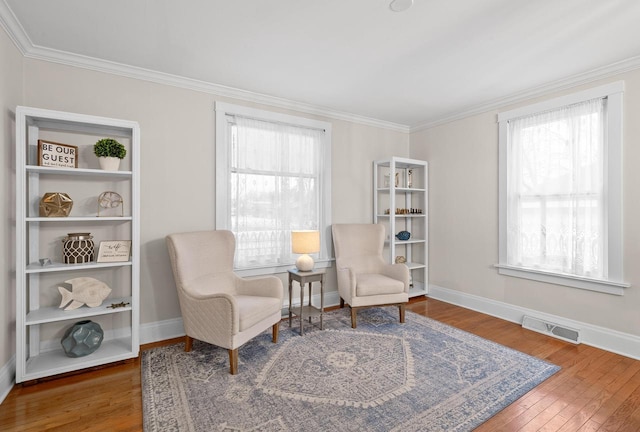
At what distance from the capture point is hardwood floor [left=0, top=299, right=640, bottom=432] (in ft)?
6.17

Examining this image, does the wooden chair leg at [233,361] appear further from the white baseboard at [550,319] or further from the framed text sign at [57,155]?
the white baseboard at [550,319]

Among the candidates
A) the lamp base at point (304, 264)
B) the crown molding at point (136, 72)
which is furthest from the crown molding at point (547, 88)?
the lamp base at point (304, 264)

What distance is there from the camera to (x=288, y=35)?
2.41 m

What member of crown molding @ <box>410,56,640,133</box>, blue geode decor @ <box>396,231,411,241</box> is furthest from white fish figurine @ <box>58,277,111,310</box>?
crown molding @ <box>410,56,640,133</box>

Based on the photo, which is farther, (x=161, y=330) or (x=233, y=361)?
(x=161, y=330)

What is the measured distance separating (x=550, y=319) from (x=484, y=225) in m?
1.22

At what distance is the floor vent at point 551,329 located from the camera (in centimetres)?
306

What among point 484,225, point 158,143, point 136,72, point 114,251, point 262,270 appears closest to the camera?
point 114,251

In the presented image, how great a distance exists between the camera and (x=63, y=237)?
2.67m

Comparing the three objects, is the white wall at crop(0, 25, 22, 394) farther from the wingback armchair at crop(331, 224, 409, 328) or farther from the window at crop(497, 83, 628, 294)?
the window at crop(497, 83, 628, 294)

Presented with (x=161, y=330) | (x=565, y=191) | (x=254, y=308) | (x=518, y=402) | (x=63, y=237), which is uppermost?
(x=565, y=191)

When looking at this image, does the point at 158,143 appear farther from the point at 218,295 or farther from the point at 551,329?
the point at 551,329

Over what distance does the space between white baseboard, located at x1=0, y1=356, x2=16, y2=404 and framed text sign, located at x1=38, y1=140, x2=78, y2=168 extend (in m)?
1.46

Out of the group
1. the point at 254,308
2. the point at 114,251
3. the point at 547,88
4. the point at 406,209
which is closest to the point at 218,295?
the point at 254,308
